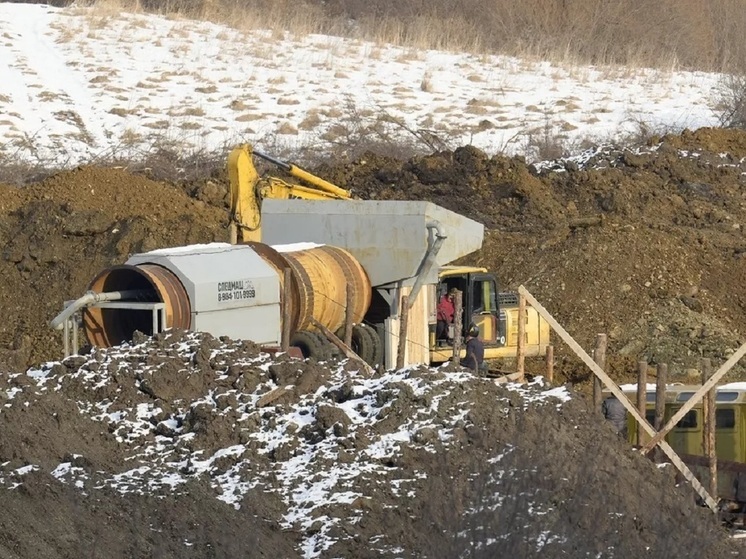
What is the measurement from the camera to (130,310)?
699 inches

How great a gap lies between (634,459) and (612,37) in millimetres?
38132

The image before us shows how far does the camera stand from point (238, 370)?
13.8 metres

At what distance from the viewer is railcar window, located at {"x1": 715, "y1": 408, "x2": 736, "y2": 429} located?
17.0 meters

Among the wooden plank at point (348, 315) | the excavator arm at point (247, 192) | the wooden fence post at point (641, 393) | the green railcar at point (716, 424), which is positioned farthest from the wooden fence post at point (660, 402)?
the excavator arm at point (247, 192)

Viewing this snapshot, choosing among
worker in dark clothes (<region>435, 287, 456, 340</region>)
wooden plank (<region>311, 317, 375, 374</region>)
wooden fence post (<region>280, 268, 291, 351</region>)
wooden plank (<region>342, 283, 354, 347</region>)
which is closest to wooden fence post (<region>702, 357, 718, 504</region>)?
wooden plank (<region>311, 317, 375, 374</region>)

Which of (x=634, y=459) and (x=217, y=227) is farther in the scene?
(x=217, y=227)

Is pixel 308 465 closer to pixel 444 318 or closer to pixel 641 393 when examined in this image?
pixel 641 393

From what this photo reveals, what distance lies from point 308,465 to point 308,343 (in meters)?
5.93

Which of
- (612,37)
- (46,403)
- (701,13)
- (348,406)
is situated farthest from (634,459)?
(701,13)

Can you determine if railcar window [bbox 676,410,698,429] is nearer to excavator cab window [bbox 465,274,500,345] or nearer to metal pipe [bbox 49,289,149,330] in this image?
excavator cab window [bbox 465,274,500,345]

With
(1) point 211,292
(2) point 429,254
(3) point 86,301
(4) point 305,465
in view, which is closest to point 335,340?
(1) point 211,292

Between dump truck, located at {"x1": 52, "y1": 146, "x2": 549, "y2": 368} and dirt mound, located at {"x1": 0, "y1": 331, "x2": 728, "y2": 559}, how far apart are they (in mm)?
2448

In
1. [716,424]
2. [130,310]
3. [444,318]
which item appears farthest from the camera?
[444,318]

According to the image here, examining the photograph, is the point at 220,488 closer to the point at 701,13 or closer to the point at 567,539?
the point at 567,539
